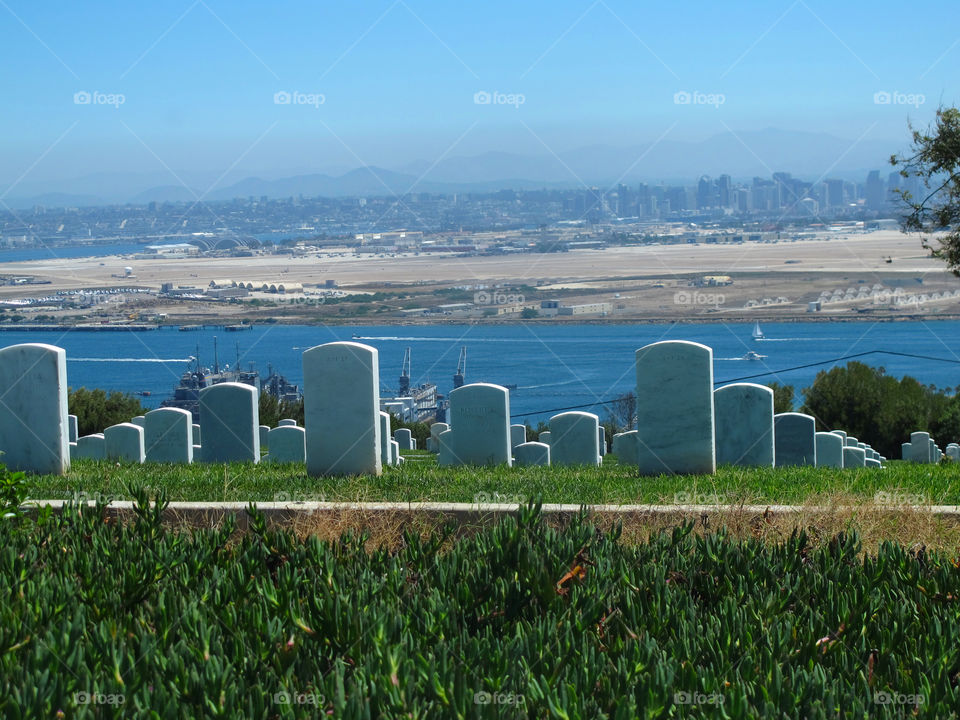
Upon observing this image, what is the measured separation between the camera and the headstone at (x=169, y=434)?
15.0m

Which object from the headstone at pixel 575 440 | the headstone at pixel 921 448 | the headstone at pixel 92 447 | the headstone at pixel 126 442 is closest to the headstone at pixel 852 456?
the headstone at pixel 575 440

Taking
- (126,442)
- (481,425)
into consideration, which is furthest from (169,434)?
(481,425)

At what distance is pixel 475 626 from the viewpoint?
14.7 ft

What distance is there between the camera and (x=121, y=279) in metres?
72.1

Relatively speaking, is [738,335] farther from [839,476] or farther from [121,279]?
A: [839,476]

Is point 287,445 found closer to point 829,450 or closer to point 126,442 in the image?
point 126,442

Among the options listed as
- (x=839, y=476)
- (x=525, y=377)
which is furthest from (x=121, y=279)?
(x=839, y=476)

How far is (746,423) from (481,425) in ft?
11.3

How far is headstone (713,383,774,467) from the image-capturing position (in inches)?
504

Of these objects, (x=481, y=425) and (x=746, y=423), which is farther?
(x=481, y=425)

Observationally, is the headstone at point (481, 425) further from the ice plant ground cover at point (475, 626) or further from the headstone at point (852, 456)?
the ice plant ground cover at point (475, 626)

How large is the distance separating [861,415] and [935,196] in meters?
22.5

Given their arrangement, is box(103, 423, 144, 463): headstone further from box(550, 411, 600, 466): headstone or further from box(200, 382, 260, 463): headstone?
box(550, 411, 600, 466): headstone

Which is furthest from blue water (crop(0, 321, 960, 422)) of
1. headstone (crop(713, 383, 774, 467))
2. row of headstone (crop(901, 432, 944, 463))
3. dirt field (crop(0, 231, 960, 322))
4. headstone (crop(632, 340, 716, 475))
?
headstone (crop(632, 340, 716, 475))
